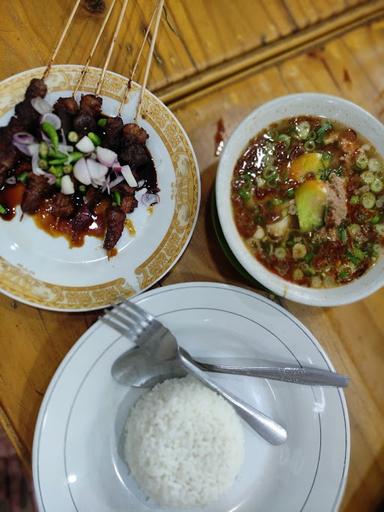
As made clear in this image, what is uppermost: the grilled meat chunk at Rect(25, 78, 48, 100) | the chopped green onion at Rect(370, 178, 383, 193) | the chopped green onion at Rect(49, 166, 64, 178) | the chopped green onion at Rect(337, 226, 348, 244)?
the grilled meat chunk at Rect(25, 78, 48, 100)

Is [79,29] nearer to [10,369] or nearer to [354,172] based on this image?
[354,172]

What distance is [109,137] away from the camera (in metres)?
1.93

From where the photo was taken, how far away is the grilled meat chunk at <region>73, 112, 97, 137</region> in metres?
1.89

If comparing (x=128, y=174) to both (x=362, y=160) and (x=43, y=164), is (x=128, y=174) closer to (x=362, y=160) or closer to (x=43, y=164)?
(x=43, y=164)

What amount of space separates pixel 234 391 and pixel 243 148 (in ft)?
3.16

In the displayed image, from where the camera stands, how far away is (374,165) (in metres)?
1.92

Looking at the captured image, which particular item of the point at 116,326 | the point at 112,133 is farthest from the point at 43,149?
the point at 116,326

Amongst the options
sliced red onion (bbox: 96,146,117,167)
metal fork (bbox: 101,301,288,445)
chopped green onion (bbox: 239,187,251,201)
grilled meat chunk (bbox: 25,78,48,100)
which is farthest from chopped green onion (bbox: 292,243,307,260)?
grilled meat chunk (bbox: 25,78,48,100)

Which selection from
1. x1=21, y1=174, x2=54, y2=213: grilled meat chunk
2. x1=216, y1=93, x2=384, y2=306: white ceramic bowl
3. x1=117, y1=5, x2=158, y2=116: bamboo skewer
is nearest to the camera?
x1=216, y1=93, x2=384, y2=306: white ceramic bowl

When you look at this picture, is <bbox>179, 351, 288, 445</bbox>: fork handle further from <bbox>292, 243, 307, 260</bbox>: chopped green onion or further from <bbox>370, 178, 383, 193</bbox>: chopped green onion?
<bbox>370, 178, 383, 193</bbox>: chopped green onion

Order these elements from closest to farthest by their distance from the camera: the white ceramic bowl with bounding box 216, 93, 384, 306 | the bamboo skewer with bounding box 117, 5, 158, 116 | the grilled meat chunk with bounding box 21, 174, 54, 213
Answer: the white ceramic bowl with bounding box 216, 93, 384, 306 < the grilled meat chunk with bounding box 21, 174, 54, 213 < the bamboo skewer with bounding box 117, 5, 158, 116

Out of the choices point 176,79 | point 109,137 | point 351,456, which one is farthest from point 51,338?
point 351,456

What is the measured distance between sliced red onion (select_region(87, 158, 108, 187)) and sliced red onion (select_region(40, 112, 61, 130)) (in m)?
0.17

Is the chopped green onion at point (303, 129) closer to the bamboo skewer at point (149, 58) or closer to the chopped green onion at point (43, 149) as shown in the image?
the bamboo skewer at point (149, 58)
